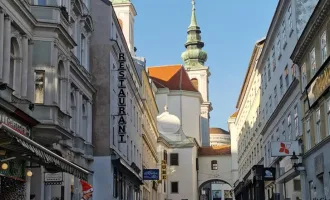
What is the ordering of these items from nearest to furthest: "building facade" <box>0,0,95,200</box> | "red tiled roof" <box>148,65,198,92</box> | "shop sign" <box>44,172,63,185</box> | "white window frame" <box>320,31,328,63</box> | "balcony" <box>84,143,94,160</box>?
1. "building facade" <box>0,0,95,200</box>
2. "shop sign" <box>44,172,63,185</box>
3. "white window frame" <box>320,31,328,63</box>
4. "balcony" <box>84,143,94,160</box>
5. "red tiled roof" <box>148,65,198,92</box>

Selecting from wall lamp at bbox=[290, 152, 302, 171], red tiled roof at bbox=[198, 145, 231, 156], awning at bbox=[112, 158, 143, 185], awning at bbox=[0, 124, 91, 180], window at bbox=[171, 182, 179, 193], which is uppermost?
red tiled roof at bbox=[198, 145, 231, 156]

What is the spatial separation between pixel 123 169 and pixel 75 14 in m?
13.7

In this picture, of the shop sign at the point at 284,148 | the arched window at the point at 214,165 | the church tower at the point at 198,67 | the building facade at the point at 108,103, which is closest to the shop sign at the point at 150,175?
the building facade at the point at 108,103

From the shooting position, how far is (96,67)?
36969mm

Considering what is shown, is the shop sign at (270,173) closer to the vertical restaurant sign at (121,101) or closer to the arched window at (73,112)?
the vertical restaurant sign at (121,101)

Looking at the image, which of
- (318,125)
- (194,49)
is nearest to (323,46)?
(318,125)

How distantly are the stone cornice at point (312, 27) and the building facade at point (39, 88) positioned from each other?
9.87 metres

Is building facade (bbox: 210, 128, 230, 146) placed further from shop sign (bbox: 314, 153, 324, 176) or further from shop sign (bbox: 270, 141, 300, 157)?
shop sign (bbox: 314, 153, 324, 176)

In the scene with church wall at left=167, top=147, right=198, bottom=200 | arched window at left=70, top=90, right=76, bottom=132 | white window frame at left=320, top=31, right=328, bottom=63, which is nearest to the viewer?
white window frame at left=320, top=31, right=328, bottom=63

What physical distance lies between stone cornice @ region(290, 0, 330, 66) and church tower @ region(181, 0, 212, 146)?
79557mm

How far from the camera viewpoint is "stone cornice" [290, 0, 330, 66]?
24530mm

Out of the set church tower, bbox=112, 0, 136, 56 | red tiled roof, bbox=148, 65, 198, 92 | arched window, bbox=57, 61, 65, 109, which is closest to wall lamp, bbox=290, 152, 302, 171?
A: arched window, bbox=57, 61, 65, 109

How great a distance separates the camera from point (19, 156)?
19797 millimetres

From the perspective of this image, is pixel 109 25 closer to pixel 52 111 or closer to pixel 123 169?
pixel 123 169
